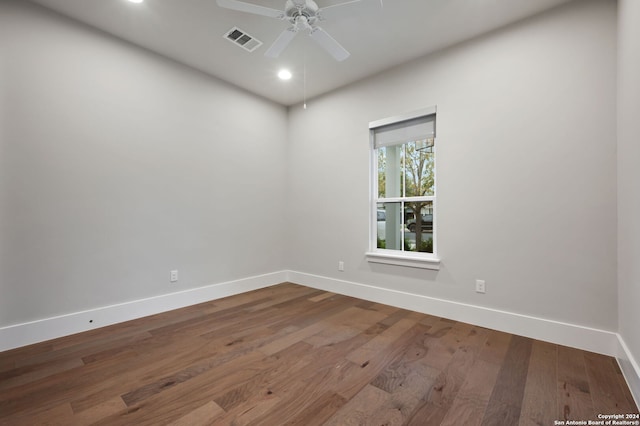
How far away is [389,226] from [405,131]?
45.8 inches

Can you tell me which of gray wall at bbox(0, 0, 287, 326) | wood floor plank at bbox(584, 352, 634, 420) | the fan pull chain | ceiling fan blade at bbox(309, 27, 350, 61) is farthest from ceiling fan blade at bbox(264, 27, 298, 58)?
wood floor plank at bbox(584, 352, 634, 420)

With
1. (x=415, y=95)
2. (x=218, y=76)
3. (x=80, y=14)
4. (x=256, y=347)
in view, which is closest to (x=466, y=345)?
(x=256, y=347)

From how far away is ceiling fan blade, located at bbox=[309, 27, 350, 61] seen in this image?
7.21 ft

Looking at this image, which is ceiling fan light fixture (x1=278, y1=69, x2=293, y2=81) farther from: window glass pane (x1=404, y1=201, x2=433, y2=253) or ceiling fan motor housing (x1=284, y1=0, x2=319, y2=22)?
window glass pane (x1=404, y1=201, x2=433, y2=253)

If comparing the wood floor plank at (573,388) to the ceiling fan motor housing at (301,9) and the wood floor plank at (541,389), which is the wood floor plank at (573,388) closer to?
the wood floor plank at (541,389)

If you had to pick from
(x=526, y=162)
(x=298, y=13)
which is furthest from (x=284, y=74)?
(x=526, y=162)

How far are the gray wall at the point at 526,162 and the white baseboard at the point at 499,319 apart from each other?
7cm

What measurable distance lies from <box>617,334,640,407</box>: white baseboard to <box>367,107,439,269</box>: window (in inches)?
54.6

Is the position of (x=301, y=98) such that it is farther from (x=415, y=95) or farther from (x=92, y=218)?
(x=92, y=218)

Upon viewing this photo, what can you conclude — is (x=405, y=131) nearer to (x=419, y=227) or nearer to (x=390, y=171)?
(x=390, y=171)

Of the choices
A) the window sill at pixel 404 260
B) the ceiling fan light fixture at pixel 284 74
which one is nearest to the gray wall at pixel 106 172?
the ceiling fan light fixture at pixel 284 74

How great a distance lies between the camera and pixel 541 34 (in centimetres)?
241

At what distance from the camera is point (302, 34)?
2732 millimetres

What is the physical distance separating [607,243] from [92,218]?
171 inches
